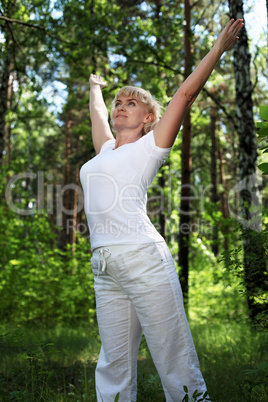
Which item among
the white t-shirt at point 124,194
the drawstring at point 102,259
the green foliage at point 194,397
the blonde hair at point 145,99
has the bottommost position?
the green foliage at point 194,397

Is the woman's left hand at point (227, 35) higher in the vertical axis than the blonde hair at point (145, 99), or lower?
higher

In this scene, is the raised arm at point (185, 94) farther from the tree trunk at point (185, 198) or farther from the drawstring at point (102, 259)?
the tree trunk at point (185, 198)

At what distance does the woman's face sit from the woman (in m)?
0.14

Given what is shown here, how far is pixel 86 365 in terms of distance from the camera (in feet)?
16.1

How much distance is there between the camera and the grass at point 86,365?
2.79 m

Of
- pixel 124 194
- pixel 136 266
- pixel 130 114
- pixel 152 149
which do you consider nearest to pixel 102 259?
pixel 136 266

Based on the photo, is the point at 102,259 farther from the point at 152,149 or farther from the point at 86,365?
the point at 86,365

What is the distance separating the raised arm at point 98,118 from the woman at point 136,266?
1.40ft

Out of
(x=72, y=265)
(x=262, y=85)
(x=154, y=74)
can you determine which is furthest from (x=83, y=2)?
(x=262, y=85)

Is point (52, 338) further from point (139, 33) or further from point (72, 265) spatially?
point (139, 33)

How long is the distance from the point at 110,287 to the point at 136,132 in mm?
934

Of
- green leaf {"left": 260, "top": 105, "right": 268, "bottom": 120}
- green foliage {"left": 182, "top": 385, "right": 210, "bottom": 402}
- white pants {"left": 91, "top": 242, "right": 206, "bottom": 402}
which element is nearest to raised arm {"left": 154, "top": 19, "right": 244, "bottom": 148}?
green leaf {"left": 260, "top": 105, "right": 268, "bottom": 120}

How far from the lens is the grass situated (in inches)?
110

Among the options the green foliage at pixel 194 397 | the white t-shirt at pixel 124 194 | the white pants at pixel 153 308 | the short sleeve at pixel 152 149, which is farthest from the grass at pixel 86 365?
the short sleeve at pixel 152 149
